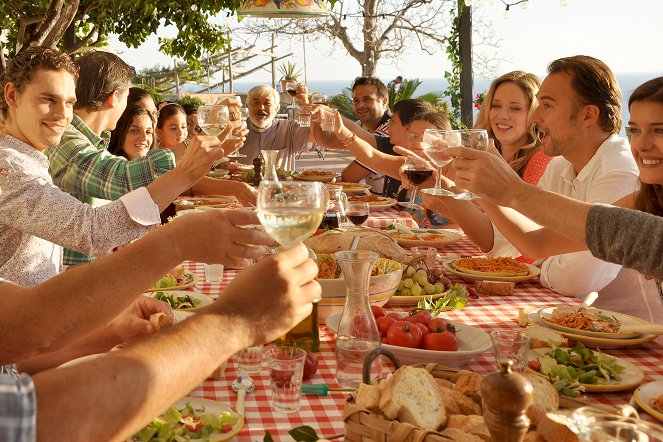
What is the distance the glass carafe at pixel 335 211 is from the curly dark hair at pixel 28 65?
121 centimetres

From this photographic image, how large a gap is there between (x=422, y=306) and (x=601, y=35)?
8952 cm

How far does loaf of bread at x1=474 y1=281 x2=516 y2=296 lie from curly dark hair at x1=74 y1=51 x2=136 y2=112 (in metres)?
2.20

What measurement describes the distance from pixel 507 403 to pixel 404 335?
0.94 m

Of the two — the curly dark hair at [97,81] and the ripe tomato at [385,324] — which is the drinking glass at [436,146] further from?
the curly dark hair at [97,81]

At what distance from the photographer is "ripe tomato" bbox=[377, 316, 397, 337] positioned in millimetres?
1978

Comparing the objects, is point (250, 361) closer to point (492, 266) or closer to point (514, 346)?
point (514, 346)

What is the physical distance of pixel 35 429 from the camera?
871 millimetres

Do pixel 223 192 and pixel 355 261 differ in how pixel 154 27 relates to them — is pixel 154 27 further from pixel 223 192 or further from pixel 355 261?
pixel 355 261

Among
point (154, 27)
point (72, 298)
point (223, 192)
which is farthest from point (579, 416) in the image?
point (154, 27)

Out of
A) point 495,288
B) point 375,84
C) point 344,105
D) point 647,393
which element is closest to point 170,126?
point 375,84

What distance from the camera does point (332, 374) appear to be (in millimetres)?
1863

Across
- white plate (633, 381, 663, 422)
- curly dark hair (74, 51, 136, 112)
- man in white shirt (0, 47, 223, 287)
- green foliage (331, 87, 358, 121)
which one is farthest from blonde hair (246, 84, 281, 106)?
green foliage (331, 87, 358, 121)

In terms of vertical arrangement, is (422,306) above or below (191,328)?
below

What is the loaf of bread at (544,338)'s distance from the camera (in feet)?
6.37
